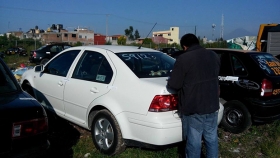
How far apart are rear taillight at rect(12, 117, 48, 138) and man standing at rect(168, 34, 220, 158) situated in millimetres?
1425

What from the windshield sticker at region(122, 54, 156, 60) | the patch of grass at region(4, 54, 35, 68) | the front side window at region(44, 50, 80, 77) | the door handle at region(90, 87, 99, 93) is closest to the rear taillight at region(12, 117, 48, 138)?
the door handle at region(90, 87, 99, 93)

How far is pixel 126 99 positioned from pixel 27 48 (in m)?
30.5

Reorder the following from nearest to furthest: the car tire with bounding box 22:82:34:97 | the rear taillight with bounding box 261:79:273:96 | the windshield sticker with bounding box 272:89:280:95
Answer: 1. the rear taillight with bounding box 261:79:273:96
2. the windshield sticker with bounding box 272:89:280:95
3. the car tire with bounding box 22:82:34:97

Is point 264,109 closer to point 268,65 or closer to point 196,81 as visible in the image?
point 268,65

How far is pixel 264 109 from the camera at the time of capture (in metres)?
4.68

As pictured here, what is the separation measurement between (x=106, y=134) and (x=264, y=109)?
2.77m

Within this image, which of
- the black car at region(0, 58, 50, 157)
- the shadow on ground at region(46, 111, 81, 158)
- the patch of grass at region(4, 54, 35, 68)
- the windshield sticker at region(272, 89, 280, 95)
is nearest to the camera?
the black car at region(0, 58, 50, 157)

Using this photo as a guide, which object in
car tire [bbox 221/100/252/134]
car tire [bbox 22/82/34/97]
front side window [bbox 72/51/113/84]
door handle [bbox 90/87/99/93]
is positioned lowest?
car tire [bbox 221/100/252/134]

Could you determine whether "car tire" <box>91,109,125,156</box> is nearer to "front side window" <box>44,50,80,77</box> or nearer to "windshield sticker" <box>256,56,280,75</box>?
"front side window" <box>44,50,80,77</box>

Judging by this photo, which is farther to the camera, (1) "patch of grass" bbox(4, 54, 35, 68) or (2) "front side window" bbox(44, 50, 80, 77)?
(1) "patch of grass" bbox(4, 54, 35, 68)

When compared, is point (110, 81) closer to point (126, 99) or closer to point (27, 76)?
point (126, 99)

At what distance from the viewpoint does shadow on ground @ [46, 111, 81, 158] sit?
3.98m

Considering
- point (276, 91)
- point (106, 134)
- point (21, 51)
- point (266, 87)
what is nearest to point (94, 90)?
point (106, 134)

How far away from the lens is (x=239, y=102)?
498cm
